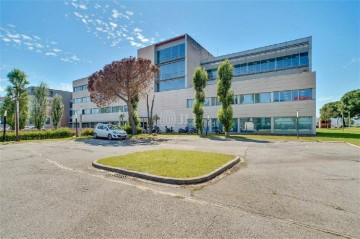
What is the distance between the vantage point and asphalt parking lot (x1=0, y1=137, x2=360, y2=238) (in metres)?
2.99

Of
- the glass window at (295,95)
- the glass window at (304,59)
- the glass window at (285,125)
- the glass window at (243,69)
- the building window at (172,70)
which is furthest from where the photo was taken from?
the building window at (172,70)

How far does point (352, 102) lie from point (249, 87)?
42014 mm

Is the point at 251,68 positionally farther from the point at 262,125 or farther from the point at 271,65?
the point at 262,125

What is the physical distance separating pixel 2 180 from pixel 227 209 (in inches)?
261

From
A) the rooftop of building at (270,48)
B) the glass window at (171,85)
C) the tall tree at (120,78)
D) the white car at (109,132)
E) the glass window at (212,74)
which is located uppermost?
the rooftop of building at (270,48)

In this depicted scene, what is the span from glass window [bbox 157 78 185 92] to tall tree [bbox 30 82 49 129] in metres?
25.0

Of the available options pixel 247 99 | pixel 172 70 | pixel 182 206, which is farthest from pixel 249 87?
pixel 182 206

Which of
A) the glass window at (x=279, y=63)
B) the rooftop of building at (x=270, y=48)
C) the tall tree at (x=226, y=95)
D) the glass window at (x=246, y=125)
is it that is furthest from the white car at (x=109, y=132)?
the glass window at (x=279, y=63)

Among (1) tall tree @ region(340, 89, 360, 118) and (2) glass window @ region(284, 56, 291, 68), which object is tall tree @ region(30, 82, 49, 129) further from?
(1) tall tree @ region(340, 89, 360, 118)

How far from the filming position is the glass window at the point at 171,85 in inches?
1503

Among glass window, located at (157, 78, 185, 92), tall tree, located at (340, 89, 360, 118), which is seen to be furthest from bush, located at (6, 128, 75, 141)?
tall tree, located at (340, 89, 360, 118)

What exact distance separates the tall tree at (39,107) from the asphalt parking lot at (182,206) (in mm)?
41034

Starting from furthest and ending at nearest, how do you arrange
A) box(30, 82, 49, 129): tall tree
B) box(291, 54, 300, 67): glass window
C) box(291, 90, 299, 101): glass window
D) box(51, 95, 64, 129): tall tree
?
1. box(51, 95, 64, 129): tall tree
2. box(30, 82, 49, 129): tall tree
3. box(291, 54, 300, 67): glass window
4. box(291, 90, 299, 101): glass window

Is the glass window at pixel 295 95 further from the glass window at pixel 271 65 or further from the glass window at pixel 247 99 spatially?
the glass window at pixel 271 65
